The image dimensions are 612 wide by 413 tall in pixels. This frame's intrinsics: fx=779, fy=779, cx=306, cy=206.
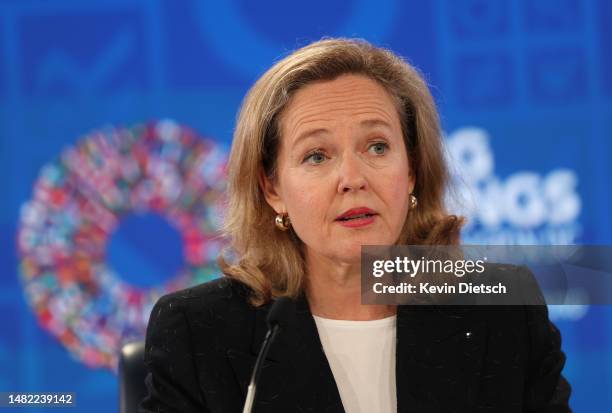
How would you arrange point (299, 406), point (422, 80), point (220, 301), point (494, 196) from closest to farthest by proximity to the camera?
point (299, 406) < point (220, 301) < point (422, 80) < point (494, 196)

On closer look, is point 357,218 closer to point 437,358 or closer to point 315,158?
point 315,158

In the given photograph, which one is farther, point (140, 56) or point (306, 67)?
point (140, 56)

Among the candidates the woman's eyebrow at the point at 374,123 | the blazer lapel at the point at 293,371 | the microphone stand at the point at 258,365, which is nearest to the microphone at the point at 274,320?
the microphone stand at the point at 258,365

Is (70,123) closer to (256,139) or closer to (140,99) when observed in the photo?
(140,99)

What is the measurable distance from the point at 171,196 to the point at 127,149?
0.23 meters

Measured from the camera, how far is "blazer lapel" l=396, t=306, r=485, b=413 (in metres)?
1.40

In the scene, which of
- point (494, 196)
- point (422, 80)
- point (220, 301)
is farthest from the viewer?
point (494, 196)

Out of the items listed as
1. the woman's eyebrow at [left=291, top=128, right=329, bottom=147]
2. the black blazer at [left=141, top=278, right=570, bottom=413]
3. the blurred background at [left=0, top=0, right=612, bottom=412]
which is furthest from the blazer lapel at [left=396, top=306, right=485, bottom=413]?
the blurred background at [left=0, top=0, right=612, bottom=412]

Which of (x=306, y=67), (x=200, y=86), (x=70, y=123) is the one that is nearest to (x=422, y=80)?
(x=306, y=67)

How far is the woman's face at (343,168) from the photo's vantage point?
1.42 metres

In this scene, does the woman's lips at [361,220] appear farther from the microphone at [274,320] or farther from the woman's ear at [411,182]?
the microphone at [274,320]

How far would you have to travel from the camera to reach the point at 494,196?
2.61m

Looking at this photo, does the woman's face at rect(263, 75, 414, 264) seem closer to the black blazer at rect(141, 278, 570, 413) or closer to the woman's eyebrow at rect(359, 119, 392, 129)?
the woman's eyebrow at rect(359, 119, 392, 129)

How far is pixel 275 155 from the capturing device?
159 cm
